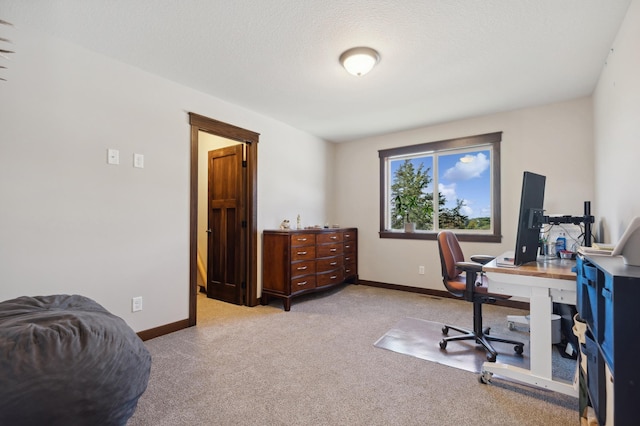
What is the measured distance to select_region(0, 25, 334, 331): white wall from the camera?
204 centimetres

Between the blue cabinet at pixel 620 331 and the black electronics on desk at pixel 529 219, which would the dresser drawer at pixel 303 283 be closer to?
the black electronics on desk at pixel 529 219

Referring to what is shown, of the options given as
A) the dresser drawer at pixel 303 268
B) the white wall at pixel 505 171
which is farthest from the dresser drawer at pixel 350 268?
the dresser drawer at pixel 303 268

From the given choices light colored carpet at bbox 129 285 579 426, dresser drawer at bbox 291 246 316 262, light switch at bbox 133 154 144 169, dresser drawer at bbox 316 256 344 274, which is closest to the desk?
light colored carpet at bbox 129 285 579 426

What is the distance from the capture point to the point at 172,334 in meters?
2.80

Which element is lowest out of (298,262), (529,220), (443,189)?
→ (298,262)

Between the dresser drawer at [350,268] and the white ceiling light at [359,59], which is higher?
the white ceiling light at [359,59]

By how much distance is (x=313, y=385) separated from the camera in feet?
6.39

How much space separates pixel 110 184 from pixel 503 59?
3.53m

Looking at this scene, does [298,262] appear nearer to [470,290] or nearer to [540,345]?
[470,290]

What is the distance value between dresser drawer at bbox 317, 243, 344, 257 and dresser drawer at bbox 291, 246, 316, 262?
13 cm

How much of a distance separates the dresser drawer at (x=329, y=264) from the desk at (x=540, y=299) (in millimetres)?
2405

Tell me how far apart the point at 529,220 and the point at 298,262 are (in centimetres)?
249

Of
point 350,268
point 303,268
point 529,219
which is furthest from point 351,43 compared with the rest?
point 350,268

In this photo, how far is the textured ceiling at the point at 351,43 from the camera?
6.23ft
